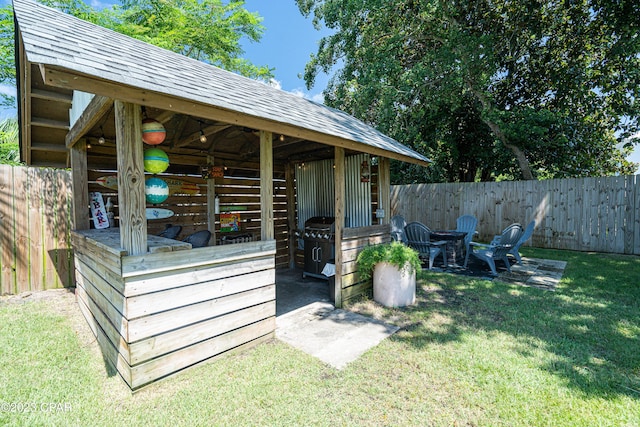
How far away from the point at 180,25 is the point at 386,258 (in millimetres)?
10536

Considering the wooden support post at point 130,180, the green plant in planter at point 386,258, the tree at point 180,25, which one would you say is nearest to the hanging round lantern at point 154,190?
the wooden support post at point 130,180

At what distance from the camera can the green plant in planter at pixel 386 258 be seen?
387 cm

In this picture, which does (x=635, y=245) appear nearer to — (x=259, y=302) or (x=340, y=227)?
(x=340, y=227)

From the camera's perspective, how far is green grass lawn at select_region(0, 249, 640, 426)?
1.99 meters

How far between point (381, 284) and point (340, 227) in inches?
38.5

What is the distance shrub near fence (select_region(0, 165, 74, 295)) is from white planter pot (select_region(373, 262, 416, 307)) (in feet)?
16.9

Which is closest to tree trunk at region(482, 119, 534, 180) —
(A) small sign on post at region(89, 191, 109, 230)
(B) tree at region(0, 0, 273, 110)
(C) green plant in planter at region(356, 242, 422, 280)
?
(C) green plant in planter at region(356, 242, 422, 280)

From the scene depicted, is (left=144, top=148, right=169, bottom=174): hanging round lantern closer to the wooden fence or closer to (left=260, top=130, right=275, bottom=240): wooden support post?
(left=260, top=130, right=275, bottom=240): wooden support post

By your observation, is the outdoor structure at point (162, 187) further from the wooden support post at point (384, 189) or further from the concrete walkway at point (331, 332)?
the concrete walkway at point (331, 332)

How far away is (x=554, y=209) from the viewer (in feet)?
25.4

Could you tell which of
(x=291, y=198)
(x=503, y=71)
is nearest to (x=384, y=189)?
(x=291, y=198)

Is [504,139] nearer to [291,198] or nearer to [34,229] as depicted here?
[291,198]

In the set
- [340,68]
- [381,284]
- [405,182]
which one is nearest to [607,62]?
[405,182]

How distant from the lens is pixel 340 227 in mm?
3908
